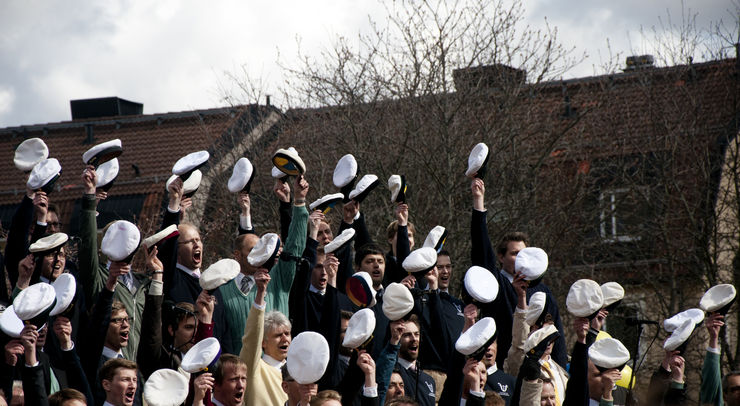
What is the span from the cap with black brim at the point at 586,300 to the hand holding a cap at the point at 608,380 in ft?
1.26

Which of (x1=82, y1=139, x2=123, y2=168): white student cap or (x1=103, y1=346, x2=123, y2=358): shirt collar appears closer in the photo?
(x1=103, y1=346, x2=123, y2=358): shirt collar

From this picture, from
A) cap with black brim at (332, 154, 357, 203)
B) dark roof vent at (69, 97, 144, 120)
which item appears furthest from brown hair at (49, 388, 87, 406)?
dark roof vent at (69, 97, 144, 120)

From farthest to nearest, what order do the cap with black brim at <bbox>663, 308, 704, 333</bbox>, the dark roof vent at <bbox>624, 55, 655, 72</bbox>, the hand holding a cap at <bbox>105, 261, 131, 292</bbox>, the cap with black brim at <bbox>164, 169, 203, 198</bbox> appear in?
the dark roof vent at <bbox>624, 55, 655, 72</bbox>
the cap with black brim at <bbox>164, 169, 203, 198</bbox>
the cap with black brim at <bbox>663, 308, 704, 333</bbox>
the hand holding a cap at <bbox>105, 261, 131, 292</bbox>

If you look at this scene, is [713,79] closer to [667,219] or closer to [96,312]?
[667,219]

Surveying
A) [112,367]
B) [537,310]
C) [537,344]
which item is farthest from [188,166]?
[537,344]

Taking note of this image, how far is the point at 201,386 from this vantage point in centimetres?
642

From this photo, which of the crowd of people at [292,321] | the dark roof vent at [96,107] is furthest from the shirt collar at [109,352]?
the dark roof vent at [96,107]

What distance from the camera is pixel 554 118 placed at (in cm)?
1809

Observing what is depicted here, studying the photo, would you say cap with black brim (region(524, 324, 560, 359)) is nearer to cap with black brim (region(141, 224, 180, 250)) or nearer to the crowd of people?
the crowd of people

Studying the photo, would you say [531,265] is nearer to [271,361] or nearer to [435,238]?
[435,238]

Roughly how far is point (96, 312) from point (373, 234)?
8.87m

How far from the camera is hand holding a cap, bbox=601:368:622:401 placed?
7359mm

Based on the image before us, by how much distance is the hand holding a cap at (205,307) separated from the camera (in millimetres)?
7406

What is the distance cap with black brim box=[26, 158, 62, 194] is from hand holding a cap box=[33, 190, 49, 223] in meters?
0.04
